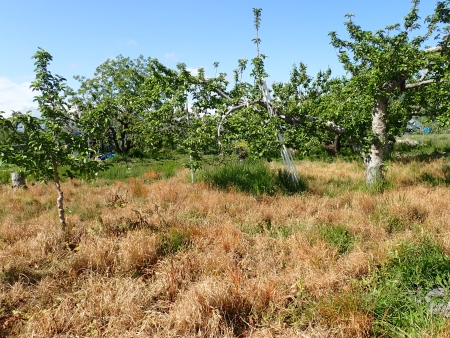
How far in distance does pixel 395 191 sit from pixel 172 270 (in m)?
5.73

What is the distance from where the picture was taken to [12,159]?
4.53 metres

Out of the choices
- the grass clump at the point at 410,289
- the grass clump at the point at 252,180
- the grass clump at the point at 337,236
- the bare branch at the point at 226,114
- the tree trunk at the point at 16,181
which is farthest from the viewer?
the tree trunk at the point at 16,181

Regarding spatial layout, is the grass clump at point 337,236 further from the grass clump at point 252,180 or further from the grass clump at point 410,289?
the grass clump at point 252,180

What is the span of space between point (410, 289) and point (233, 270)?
1987 mm

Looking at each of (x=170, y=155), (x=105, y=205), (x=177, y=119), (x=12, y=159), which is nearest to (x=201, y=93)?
(x=177, y=119)

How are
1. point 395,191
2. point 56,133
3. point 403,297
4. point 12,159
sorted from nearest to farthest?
point 403,297 < point 12,159 < point 56,133 < point 395,191

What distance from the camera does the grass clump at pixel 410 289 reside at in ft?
8.57

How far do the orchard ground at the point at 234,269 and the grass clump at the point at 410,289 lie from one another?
1 centimetres

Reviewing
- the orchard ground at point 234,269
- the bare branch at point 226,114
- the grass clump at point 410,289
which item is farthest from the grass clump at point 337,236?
the bare branch at point 226,114

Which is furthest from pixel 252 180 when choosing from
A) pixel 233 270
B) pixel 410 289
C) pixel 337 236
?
pixel 410 289

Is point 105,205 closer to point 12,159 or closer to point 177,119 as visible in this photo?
point 12,159

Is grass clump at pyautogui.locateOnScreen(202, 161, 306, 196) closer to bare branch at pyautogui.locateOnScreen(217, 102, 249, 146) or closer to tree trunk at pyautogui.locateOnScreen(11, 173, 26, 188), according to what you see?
bare branch at pyautogui.locateOnScreen(217, 102, 249, 146)

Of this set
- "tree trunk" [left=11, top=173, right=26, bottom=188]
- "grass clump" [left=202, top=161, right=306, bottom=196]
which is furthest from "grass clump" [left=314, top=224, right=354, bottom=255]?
"tree trunk" [left=11, top=173, right=26, bottom=188]

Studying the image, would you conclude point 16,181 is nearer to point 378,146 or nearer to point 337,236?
point 337,236
